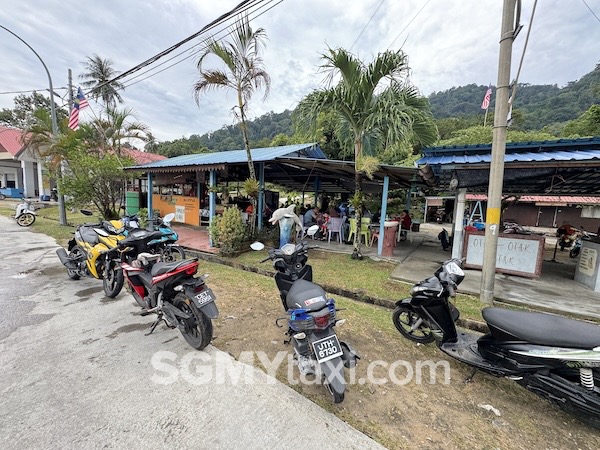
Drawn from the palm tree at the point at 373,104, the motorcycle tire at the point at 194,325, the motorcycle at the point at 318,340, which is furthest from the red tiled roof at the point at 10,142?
the motorcycle at the point at 318,340

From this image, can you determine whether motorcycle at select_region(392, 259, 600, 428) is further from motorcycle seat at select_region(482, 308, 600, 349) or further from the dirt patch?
the dirt patch

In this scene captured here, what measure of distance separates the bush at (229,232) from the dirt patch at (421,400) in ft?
11.5

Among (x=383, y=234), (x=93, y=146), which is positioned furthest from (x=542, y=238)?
(x=93, y=146)

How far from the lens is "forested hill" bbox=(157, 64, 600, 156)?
35750 millimetres

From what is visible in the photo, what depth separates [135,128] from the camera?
14.5m

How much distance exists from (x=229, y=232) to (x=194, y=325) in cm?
407

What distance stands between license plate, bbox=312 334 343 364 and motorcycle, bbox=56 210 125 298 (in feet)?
10.8

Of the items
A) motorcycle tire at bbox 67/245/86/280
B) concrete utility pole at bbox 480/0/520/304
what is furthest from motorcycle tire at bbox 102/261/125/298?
concrete utility pole at bbox 480/0/520/304

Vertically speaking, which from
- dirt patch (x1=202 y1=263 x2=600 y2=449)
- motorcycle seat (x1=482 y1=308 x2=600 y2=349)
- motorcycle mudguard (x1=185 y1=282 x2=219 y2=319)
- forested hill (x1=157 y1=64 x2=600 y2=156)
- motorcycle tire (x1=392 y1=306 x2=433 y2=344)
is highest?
forested hill (x1=157 y1=64 x2=600 y2=156)

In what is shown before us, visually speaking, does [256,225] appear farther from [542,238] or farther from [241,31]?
[542,238]

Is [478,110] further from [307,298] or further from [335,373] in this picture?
[335,373]

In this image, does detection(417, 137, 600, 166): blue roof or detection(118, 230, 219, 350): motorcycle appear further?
detection(417, 137, 600, 166): blue roof

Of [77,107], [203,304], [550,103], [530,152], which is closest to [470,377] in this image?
[203,304]

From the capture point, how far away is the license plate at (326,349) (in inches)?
85.1
